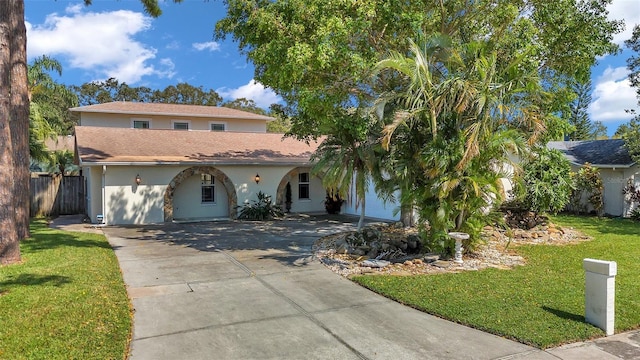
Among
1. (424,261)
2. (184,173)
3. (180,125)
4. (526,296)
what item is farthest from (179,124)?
(526,296)

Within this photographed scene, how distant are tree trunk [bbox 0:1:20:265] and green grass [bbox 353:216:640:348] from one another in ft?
24.0

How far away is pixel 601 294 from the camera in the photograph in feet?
17.9

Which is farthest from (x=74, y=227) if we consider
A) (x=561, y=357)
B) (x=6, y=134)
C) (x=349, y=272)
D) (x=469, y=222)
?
(x=561, y=357)

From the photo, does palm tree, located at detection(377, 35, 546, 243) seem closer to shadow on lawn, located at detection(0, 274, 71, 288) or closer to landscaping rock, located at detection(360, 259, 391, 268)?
landscaping rock, located at detection(360, 259, 391, 268)

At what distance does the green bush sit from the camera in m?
17.9

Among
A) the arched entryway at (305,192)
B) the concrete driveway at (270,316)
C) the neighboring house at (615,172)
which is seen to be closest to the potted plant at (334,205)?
the arched entryway at (305,192)

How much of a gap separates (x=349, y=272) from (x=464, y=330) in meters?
3.35

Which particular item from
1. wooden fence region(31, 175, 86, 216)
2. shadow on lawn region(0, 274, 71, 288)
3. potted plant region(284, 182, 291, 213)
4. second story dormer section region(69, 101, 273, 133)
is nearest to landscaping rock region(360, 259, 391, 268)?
shadow on lawn region(0, 274, 71, 288)

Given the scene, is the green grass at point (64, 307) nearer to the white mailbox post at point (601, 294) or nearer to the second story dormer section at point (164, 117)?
the white mailbox post at point (601, 294)

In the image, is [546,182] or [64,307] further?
[546,182]

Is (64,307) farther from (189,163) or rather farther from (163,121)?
(163,121)

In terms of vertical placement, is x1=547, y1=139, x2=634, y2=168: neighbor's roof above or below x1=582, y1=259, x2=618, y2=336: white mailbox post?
above

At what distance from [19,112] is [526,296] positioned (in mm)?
13791

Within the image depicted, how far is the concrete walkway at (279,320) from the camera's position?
4.84 m
